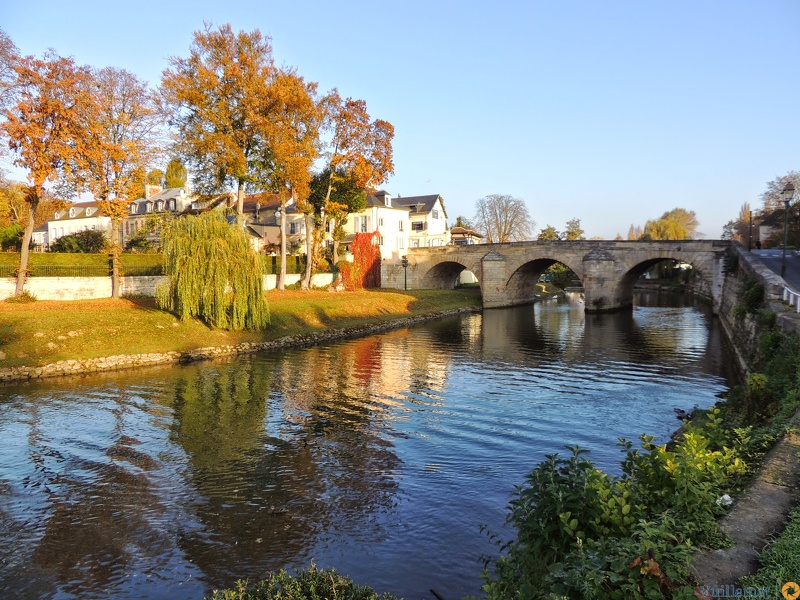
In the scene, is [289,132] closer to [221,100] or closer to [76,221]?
[221,100]

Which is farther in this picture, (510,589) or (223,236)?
(223,236)

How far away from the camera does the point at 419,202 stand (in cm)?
7469

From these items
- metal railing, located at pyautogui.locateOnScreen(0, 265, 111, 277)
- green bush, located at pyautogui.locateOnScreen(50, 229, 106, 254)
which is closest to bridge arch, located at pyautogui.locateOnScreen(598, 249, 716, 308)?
metal railing, located at pyautogui.locateOnScreen(0, 265, 111, 277)

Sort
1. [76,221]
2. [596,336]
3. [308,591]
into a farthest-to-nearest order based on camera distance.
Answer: [76,221]
[596,336]
[308,591]

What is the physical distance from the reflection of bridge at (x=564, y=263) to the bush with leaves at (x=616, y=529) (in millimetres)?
41853

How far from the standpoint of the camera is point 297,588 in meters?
5.19

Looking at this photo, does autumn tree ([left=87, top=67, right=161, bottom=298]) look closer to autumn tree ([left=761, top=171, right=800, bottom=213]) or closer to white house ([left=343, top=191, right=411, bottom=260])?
white house ([left=343, top=191, right=411, bottom=260])

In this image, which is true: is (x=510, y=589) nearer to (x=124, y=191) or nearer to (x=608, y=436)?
(x=608, y=436)

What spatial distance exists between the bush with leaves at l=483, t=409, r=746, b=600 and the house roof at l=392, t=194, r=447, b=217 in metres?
67.7

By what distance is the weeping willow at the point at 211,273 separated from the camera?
27.2m

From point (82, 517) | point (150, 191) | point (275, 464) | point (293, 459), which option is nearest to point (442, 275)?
point (150, 191)

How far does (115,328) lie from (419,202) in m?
53.7

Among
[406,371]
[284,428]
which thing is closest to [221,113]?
[406,371]

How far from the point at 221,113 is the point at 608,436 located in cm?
3071
